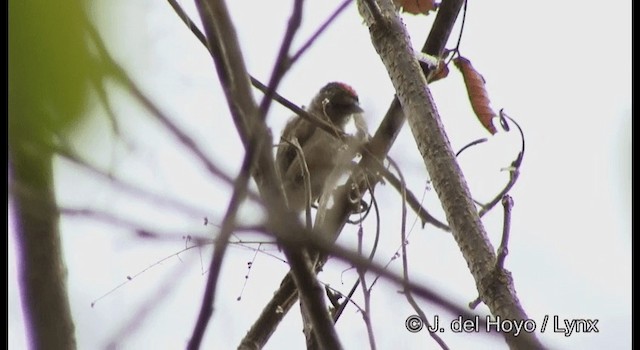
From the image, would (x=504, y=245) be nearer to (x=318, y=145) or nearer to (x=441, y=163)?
(x=441, y=163)

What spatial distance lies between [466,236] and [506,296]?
11cm

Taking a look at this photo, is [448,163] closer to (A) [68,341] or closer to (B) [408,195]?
(B) [408,195]

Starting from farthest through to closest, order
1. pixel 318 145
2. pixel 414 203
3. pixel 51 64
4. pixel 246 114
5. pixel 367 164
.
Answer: pixel 318 145 < pixel 414 203 < pixel 367 164 < pixel 246 114 < pixel 51 64

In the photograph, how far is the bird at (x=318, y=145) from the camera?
1.45 meters

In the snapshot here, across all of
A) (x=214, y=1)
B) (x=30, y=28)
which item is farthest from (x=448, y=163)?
(x=30, y=28)

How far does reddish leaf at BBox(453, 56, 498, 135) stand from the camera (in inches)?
54.0

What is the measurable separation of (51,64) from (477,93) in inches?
38.1

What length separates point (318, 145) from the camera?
2295 mm

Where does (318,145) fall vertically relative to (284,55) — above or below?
Result: above

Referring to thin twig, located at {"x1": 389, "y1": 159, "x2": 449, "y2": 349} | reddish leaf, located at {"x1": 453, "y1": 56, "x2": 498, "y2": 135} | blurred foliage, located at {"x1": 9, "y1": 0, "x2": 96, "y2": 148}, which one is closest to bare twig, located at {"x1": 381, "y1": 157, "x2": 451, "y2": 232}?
thin twig, located at {"x1": 389, "y1": 159, "x2": 449, "y2": 349}

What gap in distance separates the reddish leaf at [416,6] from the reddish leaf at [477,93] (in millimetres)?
113

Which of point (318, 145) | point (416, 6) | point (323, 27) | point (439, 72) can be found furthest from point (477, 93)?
point (318, 145)

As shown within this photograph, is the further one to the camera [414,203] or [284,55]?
[414,203]

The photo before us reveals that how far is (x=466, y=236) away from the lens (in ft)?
3.43
